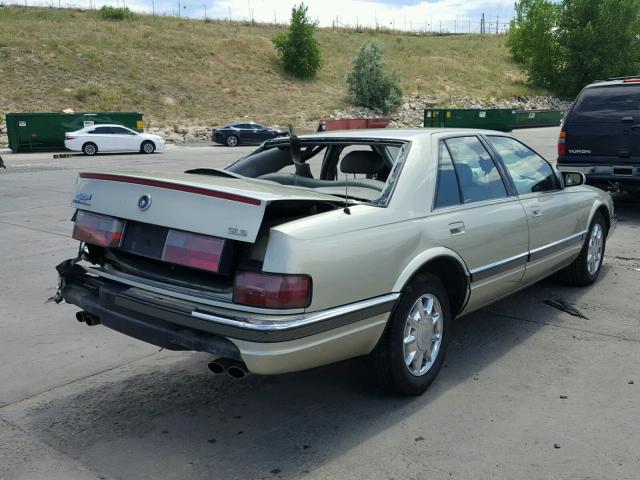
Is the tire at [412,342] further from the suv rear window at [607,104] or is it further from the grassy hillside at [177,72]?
the grassy hillside at [177,72]

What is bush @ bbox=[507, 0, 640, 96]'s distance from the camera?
64625 millimetres

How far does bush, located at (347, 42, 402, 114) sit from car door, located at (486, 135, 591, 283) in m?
46.4

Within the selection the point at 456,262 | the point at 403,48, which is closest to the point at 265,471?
the point at 456,262

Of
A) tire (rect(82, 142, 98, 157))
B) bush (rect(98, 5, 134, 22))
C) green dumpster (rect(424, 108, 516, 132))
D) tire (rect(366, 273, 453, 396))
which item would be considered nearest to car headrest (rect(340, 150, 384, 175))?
tire (rect(366, 273, 453, 396))

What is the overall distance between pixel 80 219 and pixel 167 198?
92cm

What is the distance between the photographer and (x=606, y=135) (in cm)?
985

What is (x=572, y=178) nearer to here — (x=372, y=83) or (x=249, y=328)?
(x=249, y=328)

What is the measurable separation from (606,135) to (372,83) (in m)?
42.6

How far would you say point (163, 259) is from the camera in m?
3.68

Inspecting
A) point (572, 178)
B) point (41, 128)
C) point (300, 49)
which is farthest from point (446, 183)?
point (300, 49)

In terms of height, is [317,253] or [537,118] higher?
[317,253]

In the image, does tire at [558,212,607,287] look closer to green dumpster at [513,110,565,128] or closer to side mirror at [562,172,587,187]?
side mirror at [562,172,587,187]

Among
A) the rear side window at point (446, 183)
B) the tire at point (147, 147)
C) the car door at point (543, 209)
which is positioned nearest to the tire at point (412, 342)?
the rear side window at point (446, 183)

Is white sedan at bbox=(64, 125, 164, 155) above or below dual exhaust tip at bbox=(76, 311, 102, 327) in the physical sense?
below
